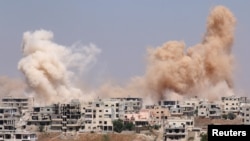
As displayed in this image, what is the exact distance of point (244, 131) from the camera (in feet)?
31.6

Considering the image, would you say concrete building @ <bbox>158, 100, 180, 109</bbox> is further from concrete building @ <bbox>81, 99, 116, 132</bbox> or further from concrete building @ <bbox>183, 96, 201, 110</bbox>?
concrete building @ <bbox>81, 99, 116, 132</bbox>

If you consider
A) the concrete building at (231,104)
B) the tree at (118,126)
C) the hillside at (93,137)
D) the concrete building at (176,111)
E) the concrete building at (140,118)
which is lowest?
the hillside at (93,137)

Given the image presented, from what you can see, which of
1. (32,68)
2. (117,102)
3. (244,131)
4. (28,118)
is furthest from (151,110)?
(244,131)

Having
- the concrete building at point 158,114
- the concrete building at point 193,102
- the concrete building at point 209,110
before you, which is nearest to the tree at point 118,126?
the concrete building at point 158,114

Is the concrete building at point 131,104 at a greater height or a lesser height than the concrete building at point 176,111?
greater

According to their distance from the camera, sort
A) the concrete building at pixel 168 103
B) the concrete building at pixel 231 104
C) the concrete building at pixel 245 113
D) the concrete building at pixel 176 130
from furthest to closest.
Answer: the concrete building at pixel 168 103, the concrete building at pixel 231 104, the concrete building at pixel 245 113, the concrete building at pixel 176 130

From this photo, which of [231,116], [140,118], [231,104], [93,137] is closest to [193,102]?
[231,104]

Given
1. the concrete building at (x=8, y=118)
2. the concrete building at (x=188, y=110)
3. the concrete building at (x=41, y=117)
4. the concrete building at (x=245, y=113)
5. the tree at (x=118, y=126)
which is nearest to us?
the concrete building at (x=8, y=118)

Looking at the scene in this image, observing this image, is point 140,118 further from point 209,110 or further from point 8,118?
point 8,118

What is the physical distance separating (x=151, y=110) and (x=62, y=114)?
22.9ft

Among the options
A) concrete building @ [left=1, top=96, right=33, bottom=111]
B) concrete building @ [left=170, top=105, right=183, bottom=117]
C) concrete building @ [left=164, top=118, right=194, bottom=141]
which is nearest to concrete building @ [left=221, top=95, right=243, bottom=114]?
concrete building @ [left=170, top=105, right=183, bottom=117]

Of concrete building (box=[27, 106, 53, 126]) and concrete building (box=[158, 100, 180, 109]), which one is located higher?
concrete building (box=[158, 100, 180, 109])

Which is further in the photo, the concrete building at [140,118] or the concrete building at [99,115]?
the concrete building at [99,115]

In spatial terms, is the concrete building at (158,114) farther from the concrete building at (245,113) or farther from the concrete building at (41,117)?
the concrete building at (41,117)
